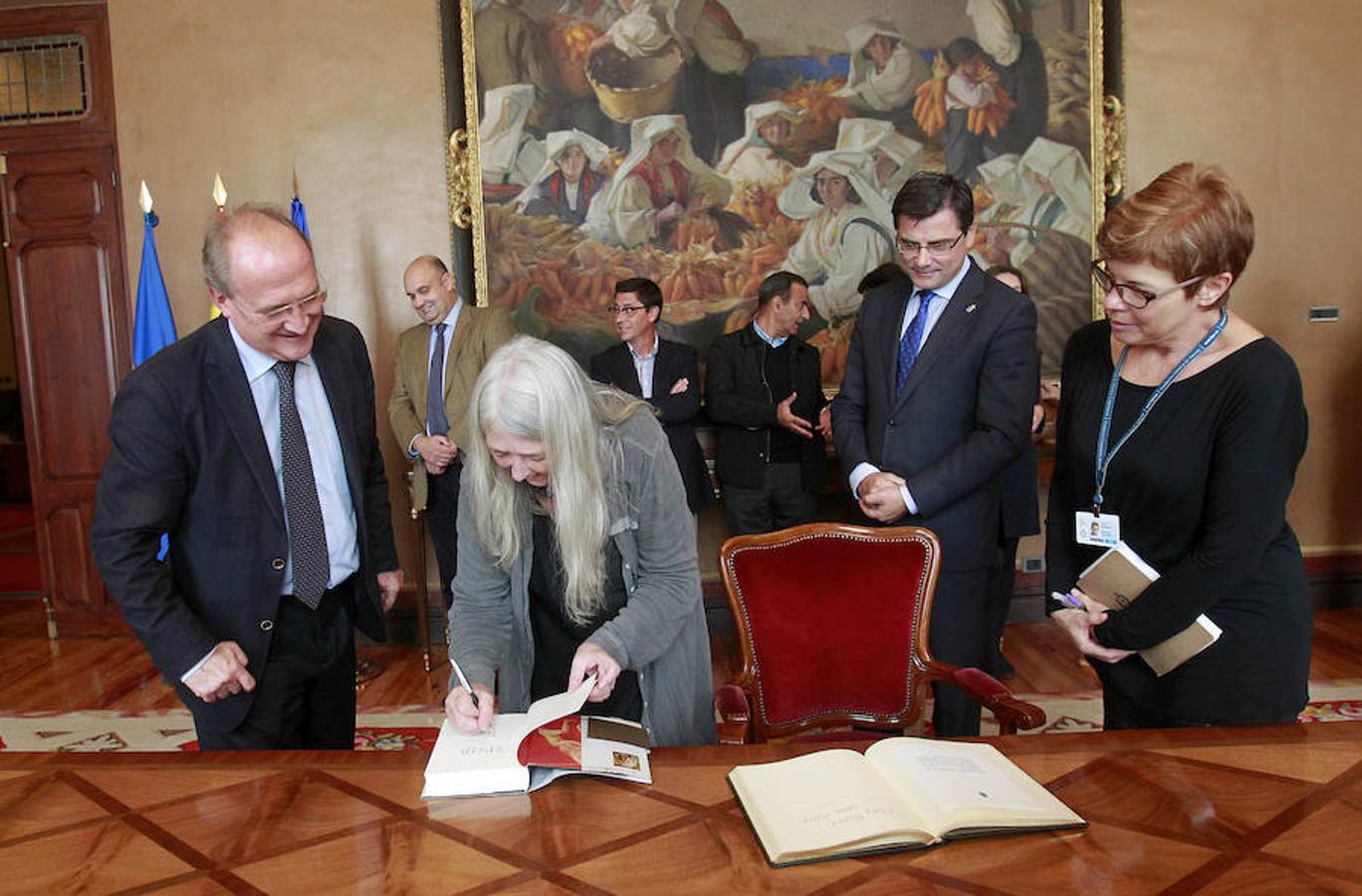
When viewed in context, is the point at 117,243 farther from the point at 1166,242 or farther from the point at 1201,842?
the point at 1201,842

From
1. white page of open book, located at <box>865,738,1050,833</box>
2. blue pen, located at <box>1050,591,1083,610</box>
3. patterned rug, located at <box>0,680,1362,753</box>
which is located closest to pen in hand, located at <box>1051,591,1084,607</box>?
blue pen, located at <box>1050,591,1083,610</box>

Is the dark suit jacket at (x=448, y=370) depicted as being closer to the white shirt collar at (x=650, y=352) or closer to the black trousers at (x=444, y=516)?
the black trousers at (x=444, y=516)

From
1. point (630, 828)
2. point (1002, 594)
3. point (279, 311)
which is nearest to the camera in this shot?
point (630, 828)

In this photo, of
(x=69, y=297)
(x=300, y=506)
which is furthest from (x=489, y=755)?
(x=69, y=297)

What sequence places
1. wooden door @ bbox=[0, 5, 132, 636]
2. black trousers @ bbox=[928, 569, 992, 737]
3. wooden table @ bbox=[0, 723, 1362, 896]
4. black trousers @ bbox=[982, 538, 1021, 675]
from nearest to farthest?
1. wooden table @ bbox=[0, 723, 1362, 896]
2. black trousers @ bbox=[928, 569, 992, 737]
3. black trousers @ bbox=[982, 538, 1021, 675]
4. wooden door @ bbox=[0, 5, 132, 636]

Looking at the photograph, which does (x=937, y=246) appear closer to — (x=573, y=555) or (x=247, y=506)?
(x=573, y=555)

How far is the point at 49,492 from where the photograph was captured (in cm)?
568

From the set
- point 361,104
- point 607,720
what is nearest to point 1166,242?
point 607,720

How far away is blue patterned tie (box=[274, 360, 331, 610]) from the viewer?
2256mm

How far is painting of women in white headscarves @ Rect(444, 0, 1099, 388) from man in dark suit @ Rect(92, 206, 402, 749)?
3.02 m

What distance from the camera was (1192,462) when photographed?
1890mm

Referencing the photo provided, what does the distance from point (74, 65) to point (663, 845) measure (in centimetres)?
578

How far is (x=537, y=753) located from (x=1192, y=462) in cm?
127

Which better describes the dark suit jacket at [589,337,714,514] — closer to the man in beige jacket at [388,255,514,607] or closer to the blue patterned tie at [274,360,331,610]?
the man in beige jacket at [388,255,514,607]
